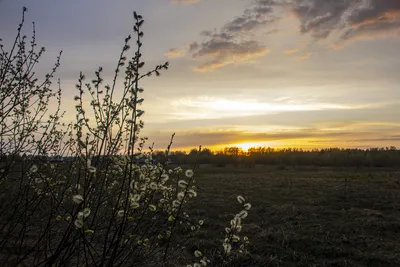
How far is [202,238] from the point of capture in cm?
915

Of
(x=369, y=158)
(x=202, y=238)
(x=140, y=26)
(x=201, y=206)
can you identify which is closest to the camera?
(x=140, y=26)

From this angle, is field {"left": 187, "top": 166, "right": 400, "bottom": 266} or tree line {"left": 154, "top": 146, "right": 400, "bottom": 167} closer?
field {"left": 187, "top": 166, "right": 400, "bottom": 266}

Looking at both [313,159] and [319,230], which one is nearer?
[319,230]

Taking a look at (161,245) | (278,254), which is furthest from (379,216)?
(161,245)

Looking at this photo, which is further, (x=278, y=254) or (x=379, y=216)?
(x=379, y=216)

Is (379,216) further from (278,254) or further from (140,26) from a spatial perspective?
(140,26)

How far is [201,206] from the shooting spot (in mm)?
13617

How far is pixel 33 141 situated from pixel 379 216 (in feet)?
35.6

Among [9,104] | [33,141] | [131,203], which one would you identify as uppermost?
[9,104]

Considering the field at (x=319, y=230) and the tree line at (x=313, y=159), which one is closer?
the field at (x=319, y=230)

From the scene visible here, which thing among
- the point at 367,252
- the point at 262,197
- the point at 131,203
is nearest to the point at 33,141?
the point at 131,203

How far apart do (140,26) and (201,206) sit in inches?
484

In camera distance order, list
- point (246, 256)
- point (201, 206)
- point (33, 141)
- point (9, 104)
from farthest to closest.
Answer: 1. point (201, 206)
2. point (246, 256)
3. point (33, 141)
4. point (9, 104)

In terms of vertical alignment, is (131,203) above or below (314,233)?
above
